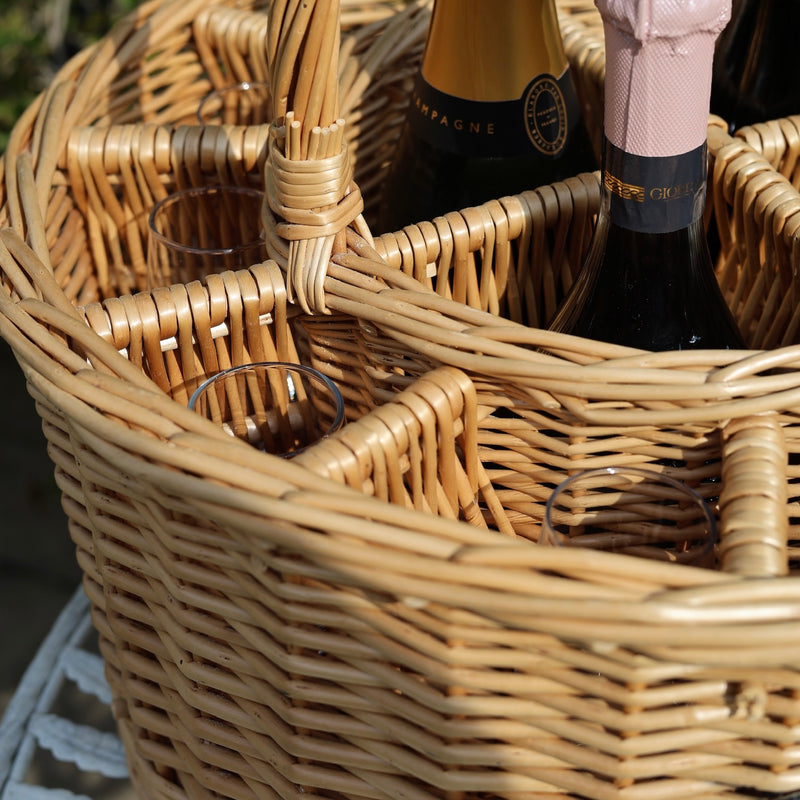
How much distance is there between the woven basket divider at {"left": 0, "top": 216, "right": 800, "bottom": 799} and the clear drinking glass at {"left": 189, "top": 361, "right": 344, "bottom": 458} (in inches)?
1.9

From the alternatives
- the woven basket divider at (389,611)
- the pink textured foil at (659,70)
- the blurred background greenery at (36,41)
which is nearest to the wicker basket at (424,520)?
the woven basket divider at (389,611)

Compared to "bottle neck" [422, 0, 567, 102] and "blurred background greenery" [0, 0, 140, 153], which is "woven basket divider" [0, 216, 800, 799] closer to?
"bottle neck" [422, 0, 567, 102]

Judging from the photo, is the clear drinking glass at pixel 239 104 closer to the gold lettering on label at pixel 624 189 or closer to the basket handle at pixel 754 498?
the gold lettering on label at pixel 624 189

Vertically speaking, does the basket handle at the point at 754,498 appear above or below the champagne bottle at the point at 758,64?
below

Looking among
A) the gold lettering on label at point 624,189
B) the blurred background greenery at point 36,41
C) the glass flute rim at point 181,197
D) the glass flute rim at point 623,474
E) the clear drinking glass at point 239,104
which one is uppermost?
the gold lettering on label at point 624,189

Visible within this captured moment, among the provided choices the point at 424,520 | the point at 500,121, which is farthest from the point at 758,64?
the point at 424,520

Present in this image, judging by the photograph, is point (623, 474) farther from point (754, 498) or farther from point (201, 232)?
point (201, 232)

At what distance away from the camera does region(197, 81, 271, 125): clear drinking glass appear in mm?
800

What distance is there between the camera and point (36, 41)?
153 cm

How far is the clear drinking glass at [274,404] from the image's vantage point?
54 centimetres

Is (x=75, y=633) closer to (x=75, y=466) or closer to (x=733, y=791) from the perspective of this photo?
(x=75, y=466)

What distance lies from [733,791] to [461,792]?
119mm

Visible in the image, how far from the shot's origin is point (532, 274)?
65 centimetres

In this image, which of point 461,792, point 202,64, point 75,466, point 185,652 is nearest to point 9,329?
point 75,466
